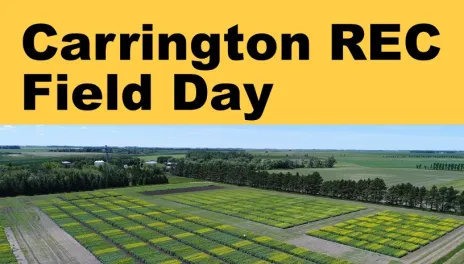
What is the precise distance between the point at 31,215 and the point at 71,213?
7557mm

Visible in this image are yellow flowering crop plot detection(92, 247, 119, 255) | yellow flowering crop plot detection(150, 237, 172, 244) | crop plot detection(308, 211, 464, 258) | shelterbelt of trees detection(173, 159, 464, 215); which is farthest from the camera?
shelterbelt of trees detection(173, 159, 464, 215)

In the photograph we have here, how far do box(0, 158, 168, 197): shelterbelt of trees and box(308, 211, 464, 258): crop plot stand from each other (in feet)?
240

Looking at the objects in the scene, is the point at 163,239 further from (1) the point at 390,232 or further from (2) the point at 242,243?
(1) the point at 390,232

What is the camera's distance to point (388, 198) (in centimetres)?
8169

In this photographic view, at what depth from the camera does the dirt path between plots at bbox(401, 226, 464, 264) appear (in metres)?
45.6

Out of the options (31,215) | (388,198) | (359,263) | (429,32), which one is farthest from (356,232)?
(31,215)

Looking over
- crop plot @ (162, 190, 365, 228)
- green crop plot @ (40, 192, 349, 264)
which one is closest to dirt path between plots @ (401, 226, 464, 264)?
green crop plot @ (40, 192, 349, 264)

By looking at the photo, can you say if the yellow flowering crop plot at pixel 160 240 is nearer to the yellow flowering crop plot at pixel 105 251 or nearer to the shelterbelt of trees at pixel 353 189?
the yellow flowering crop plot at pixel 105 251

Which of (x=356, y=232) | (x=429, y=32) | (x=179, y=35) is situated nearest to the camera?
(x=429, y=32)

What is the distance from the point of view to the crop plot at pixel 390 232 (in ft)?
163

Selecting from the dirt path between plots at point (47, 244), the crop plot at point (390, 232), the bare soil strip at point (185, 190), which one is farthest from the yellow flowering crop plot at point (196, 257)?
the bare soil strip at point (185, 190)

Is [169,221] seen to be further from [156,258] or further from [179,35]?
[179,35]

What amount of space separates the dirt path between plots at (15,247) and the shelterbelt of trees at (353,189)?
7021cm

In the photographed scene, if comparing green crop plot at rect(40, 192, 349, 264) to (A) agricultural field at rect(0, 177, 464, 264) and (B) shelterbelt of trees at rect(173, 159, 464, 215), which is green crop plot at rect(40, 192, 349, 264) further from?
(B) shelterbelt of trees at rect(173, 159, 464, 215)
